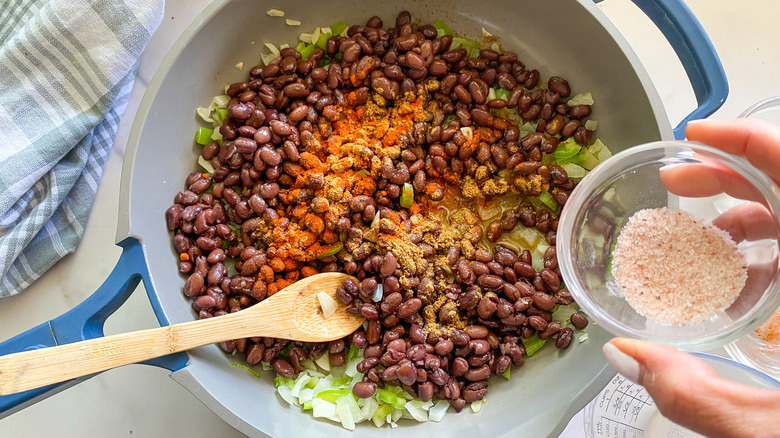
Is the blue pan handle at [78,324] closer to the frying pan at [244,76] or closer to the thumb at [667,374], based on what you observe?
the frying pan at [244,76]

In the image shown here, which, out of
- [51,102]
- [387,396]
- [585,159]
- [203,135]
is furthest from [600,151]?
[51,102]

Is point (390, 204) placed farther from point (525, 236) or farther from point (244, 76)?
point (244, 76)

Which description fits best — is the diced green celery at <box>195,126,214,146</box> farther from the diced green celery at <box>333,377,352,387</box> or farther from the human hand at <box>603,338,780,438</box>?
the human hand at <box>603,338,780,438</box>

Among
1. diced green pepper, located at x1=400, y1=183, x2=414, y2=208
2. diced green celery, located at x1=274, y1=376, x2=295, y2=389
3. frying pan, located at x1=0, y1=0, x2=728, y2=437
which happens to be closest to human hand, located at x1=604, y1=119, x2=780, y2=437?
frying pan, located at x1=0, y1=0, x2=728, y2=437

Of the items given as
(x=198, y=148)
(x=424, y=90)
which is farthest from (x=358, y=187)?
(x=198, y=148)

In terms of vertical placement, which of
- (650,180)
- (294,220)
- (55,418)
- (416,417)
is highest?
(650,180)

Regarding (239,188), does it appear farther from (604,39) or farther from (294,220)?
(604,39)
